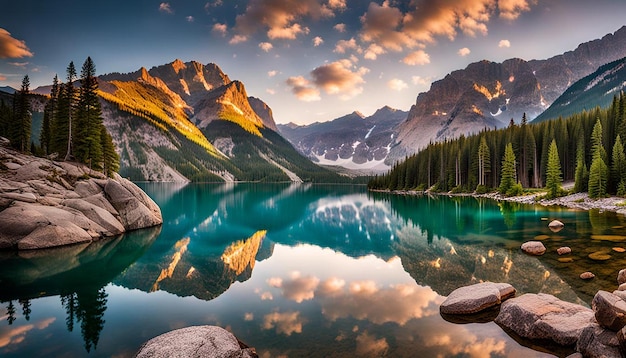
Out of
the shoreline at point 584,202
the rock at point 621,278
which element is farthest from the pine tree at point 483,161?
the rock at point 621,278

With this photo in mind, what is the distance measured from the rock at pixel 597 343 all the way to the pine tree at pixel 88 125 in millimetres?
54717

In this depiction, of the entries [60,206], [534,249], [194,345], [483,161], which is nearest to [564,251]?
[534,249]

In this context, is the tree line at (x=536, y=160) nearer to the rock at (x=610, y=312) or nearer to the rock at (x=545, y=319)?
the rock at (x=545, y=319)

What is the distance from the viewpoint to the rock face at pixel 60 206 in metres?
25.9

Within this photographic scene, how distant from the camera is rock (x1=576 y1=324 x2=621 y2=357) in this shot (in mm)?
9156

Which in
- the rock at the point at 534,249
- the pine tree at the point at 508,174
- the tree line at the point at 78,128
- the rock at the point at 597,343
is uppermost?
the tree line at the point at 78,128

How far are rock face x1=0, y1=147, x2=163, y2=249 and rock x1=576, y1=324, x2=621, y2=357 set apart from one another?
33.6m

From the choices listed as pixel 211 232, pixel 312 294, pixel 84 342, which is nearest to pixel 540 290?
pixel 312 294

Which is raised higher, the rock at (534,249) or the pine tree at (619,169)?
the pine tree at (619,169)

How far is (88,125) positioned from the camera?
159 ft

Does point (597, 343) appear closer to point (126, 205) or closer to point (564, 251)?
point (564, 251)

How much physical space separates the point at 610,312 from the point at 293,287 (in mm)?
14398

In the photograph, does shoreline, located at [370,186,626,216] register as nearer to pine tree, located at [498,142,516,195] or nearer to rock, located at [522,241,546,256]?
pine tree, located at [498,142,516,195]

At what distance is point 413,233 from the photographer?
37969 millimetres
